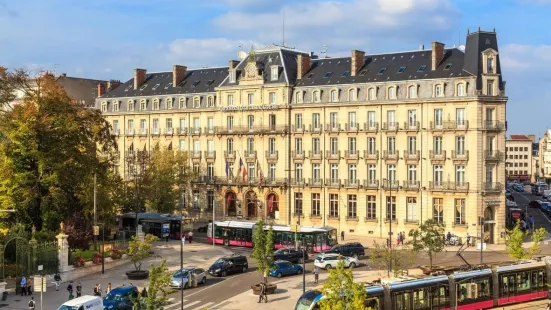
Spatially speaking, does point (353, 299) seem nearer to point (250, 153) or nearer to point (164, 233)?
point (164, 233)

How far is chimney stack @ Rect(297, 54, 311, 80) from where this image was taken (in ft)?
263

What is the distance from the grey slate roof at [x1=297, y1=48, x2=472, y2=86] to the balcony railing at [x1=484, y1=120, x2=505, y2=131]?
519 centimetres

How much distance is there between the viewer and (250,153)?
82812mm

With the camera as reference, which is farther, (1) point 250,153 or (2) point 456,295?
(1) point 250,153

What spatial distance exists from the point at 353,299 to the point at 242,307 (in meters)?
15.8

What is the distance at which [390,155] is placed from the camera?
72438 mm

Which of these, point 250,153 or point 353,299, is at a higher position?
point 250,153

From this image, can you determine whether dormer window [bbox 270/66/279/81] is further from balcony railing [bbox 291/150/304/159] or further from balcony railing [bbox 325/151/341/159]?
balcony railing [bbox 325/151/341/159]

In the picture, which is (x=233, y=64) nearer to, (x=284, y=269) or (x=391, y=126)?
(x=391, y=126)

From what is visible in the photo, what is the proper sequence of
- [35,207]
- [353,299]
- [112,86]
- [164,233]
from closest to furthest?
[353,299]
[35,207]
[164,233]
[112,86]

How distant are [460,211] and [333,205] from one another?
14.6m

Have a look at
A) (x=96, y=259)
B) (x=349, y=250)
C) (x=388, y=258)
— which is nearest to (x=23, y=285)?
(x=96, y=259)

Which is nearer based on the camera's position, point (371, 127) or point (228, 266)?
point (228, 266)

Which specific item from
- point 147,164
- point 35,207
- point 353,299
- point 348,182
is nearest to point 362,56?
point 348,182
